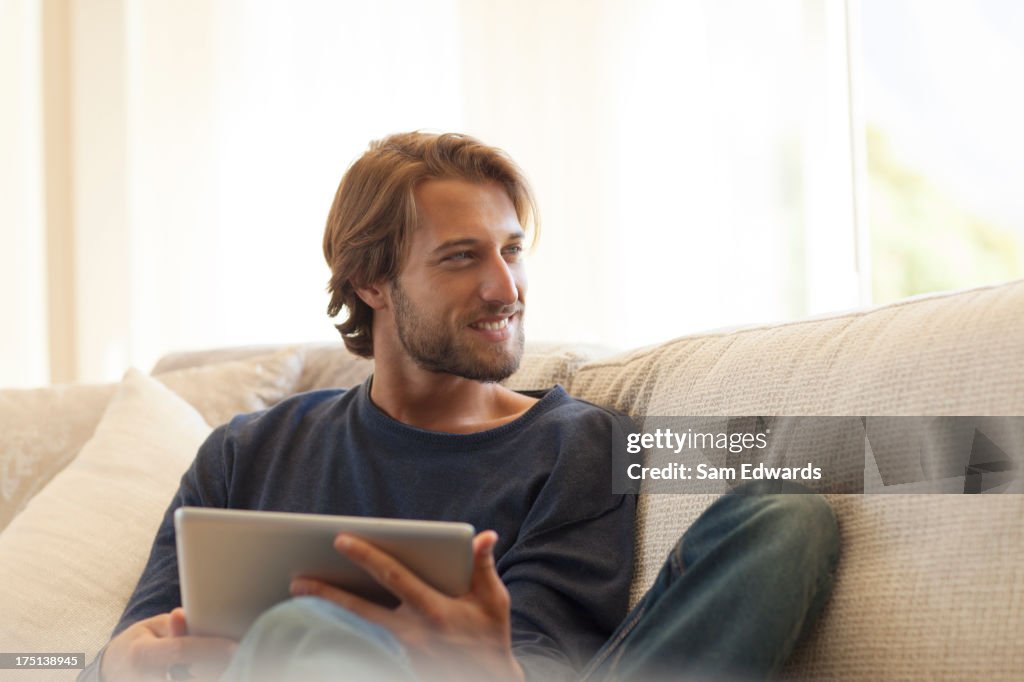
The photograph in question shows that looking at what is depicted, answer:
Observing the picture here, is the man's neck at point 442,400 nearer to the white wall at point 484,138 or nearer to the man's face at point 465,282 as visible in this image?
the man's face at point 465,282

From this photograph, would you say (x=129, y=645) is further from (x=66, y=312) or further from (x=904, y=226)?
(x=66, y=312)

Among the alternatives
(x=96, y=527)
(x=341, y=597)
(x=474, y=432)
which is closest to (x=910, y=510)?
(x=341, y=597)

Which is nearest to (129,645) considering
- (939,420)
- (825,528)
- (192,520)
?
(192,520)

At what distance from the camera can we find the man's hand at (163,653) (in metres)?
1.08

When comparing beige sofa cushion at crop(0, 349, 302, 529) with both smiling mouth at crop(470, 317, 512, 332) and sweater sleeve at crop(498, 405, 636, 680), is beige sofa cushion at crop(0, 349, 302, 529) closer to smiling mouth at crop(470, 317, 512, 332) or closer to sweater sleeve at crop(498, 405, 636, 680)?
smiling mouth at crop(470, 317, 512, 332)

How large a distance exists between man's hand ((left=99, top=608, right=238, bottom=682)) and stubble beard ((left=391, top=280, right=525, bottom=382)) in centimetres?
54

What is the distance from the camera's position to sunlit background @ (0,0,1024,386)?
9.48 feet

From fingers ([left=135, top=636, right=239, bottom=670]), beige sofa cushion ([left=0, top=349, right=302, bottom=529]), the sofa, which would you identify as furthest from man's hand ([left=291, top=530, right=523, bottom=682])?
beige sofa cushion ([left=0, top=349, right=302, bottom=529])

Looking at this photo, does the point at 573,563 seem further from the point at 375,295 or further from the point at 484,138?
the point at 484,138

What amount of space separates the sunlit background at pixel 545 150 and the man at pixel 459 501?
4.76ft

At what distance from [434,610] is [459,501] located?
48 cm

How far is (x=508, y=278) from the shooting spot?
160 centimetres

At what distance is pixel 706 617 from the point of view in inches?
40.2

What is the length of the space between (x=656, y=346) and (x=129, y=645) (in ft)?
2.62
